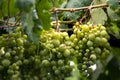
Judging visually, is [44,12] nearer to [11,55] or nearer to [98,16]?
[11,55]

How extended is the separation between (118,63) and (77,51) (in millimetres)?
442

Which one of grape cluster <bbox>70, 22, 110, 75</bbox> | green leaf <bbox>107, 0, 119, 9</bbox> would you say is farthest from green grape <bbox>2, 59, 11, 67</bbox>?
green leaf <bbox>107, 0, 119, 9</bbox>

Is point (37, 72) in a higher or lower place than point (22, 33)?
lower

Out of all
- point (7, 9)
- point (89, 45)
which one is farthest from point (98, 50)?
point (7, 9)

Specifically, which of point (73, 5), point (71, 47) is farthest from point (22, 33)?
point (73, 5)

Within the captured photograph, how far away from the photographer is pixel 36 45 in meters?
1.22

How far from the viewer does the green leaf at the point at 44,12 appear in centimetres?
125

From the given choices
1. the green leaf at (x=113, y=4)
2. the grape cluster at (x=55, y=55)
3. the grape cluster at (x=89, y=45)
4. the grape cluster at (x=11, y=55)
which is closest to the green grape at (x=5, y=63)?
the grape cluster at (x=11, y=55)

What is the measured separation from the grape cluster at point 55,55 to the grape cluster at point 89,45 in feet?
0.10

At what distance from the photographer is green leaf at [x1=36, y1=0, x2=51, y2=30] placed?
1.25 metres

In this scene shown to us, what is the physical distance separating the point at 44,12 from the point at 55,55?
0.54ft

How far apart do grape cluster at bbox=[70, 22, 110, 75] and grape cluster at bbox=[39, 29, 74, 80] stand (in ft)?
0.10

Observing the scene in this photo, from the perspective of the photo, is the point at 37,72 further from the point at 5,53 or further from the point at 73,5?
the point at 73,5

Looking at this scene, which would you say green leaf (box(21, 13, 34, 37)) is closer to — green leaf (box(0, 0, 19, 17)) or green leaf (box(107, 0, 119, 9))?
green leaf (box(0, 0, 19, 17))
